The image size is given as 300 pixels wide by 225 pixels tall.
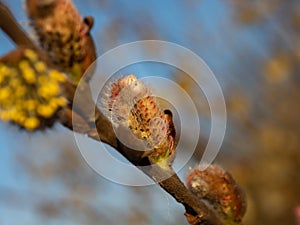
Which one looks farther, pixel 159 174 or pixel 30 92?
Answer: pixel 159 174

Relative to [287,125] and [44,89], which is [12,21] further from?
[287,125]

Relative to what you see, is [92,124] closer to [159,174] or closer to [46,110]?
[46,110]

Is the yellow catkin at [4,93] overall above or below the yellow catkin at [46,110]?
below

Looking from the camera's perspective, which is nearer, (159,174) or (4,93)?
(4,93)

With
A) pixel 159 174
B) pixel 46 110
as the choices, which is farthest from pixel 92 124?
pixel 159 174

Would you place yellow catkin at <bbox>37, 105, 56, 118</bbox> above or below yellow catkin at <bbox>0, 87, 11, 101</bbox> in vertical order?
above

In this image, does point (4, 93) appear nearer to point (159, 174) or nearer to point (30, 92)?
point (30, 92)

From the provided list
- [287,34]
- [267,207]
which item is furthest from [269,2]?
[267,207]

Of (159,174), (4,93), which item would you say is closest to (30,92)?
(4,93)
